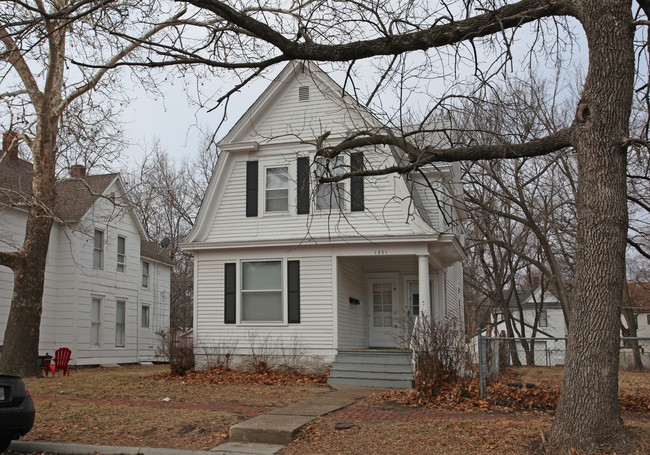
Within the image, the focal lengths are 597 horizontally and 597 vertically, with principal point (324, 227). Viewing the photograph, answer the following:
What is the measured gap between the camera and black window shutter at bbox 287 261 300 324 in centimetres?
1568

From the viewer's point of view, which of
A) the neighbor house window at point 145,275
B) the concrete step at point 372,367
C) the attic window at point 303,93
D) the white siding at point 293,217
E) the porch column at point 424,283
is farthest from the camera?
the neighbor house window at point 145,275

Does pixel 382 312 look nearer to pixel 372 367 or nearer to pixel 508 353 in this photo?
pixel 372 367

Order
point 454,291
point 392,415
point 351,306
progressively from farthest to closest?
point 454,291
point 351,306
point 392,415

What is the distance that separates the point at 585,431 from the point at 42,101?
1563 cm

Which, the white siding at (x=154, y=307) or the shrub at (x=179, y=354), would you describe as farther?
the white siding at (x=154, y=307)

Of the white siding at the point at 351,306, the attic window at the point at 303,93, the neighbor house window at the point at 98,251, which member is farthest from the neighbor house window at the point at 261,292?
the neighbor house window at the point at 98,251

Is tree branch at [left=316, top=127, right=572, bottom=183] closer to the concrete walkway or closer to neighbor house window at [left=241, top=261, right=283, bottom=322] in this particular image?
the concrete walkway

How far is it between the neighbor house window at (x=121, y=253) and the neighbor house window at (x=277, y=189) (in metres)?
12.0

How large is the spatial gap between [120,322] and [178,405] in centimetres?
1692

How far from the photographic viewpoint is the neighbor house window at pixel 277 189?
16375 mm

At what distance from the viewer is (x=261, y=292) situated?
1612cm

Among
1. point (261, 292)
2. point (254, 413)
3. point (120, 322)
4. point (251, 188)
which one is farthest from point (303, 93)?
point (120, 322)

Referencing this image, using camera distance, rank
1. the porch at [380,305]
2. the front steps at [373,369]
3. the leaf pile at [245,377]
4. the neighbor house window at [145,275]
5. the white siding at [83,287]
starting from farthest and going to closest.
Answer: the neighbor house window at [145,275] → the white siding at [83,287] → the porch at [380,305] → the leaf pile at [245,377] → the front steps at [373,369]

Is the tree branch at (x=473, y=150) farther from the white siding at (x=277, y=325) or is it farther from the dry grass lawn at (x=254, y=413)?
the white siding at (x=277, y=325)
